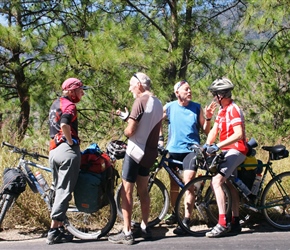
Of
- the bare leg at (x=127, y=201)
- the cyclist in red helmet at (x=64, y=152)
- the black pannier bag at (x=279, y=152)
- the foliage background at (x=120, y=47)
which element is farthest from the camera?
the foliage background at (x=120, y=47)

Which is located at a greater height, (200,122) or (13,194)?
(200,122)

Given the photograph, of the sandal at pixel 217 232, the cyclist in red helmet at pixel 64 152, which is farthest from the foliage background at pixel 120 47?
the sandal at pixel 217 232

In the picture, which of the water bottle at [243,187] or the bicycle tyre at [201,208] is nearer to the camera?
the bicycle tyre at [201,208]

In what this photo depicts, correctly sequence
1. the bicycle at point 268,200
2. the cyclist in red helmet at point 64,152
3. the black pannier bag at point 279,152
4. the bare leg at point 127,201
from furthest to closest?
the black pannier bag at point 279,152
the bicycle at point 268,200
the bare leg at point 127,201
the cyclist in red helmet at point 64,152

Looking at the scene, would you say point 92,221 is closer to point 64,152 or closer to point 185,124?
point 64,152

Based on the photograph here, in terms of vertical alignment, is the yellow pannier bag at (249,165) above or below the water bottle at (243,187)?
above

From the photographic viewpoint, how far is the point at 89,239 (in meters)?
5.00

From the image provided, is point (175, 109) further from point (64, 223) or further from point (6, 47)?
point (6, 47)

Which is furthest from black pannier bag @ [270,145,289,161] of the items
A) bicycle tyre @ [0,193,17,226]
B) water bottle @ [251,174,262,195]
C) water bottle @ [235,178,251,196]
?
bicycle tyre @ [0,193,17,226]

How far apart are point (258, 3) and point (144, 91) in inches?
277

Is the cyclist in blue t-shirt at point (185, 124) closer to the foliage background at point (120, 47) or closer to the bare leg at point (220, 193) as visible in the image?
the bare leg at point (220, 193)

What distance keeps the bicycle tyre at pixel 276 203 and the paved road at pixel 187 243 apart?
0.27m

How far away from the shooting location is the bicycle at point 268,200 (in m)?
5.13

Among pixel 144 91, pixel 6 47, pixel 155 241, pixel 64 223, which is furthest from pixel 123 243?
pixel 6 47
